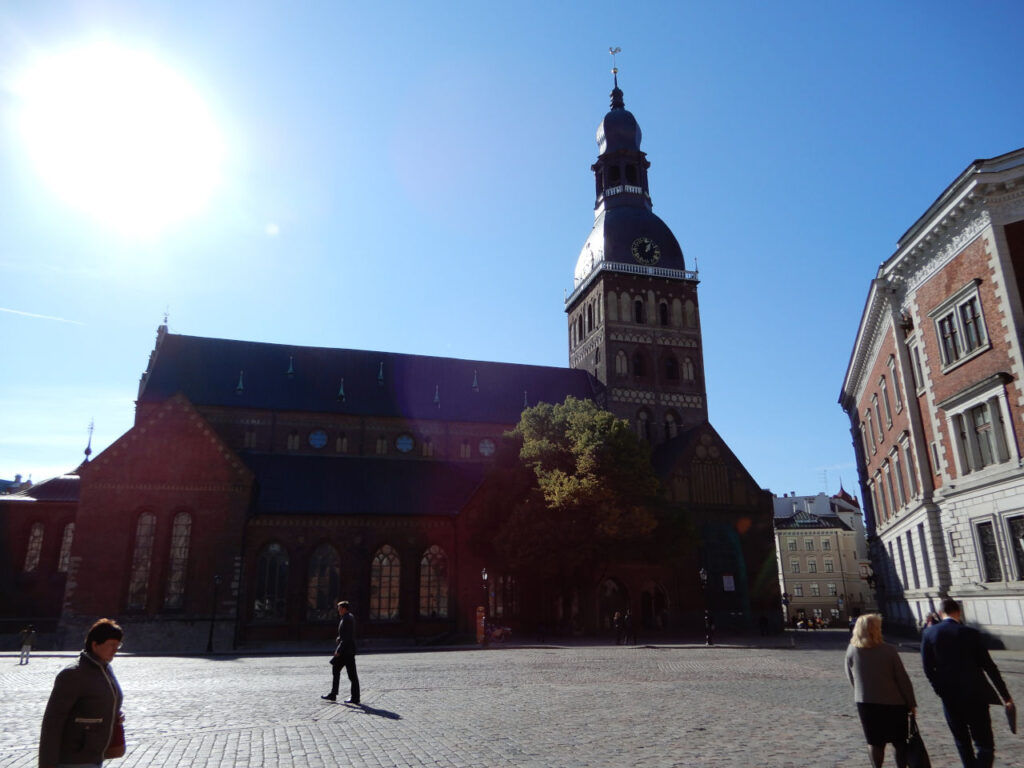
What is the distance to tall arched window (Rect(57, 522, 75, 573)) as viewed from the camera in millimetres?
43438

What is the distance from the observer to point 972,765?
7762 millimetres

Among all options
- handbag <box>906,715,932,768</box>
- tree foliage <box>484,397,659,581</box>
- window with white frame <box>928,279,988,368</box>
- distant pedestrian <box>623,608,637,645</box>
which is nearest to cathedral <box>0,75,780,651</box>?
tree foliage <box>484,397,659,581</box>

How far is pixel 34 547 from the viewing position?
4369cm

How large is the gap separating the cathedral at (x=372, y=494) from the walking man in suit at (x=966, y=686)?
111 feet

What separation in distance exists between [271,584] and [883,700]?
4006cm

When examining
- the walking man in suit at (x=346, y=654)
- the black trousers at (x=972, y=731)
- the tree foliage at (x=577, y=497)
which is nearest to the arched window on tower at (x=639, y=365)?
the tree foliage at (x=577, y=497)

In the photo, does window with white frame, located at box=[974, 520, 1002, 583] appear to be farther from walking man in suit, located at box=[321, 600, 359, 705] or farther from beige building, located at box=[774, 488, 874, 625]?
beige building, located at box=[774, 488, 874, 625]

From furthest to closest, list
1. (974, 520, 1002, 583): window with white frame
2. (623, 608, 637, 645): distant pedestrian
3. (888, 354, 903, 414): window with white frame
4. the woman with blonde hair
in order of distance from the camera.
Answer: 1. (623, 608, 637, 645): distant pedestrian
2. (888, 354, 903, 414): window with white frame
3. (974, 520, 1002, 583): window with white frame
4. the woman with blonde hair

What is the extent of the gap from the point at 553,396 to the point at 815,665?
117 feet

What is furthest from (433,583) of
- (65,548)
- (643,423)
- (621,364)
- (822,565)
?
(822,565)

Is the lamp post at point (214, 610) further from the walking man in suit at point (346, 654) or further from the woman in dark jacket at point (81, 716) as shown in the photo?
the woman in dark jacket at point (81, 716)

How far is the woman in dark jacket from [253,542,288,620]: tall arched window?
39.3m

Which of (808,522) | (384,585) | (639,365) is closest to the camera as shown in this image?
(384,585)

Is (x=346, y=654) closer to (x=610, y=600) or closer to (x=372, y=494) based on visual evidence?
(x=372, y=494)
